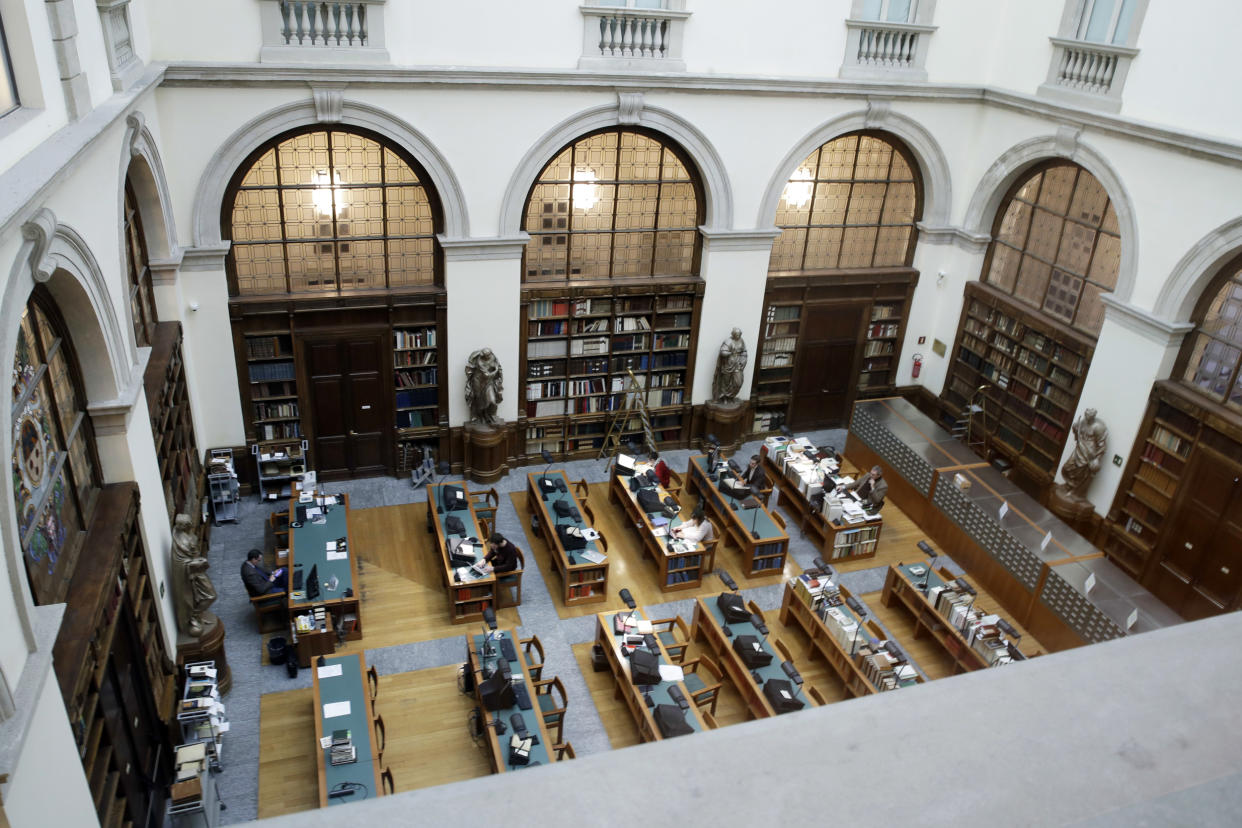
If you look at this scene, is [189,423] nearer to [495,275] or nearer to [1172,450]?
[495,275]

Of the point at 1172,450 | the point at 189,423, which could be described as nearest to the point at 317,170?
the point at 189,423

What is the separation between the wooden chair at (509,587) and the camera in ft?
31.4

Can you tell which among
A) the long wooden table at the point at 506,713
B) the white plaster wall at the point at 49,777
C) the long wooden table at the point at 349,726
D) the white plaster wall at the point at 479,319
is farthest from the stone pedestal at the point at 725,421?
the white plaster wall at the point at 49,777

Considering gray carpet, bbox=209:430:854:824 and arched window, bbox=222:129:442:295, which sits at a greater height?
arched window, bbox=222:129:442:295

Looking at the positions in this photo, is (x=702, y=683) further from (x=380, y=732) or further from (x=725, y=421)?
(x=725, y=421)

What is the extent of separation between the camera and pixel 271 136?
32.6 feet

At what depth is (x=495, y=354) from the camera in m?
11.6

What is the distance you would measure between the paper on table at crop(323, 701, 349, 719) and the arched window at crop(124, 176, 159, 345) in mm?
3778

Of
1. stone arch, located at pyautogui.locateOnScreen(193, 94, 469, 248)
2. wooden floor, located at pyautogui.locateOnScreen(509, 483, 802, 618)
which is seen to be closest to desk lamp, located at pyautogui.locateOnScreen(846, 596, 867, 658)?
wooden floor, located at pyautogui.locateOnScreen(509, 483, 802, 618)

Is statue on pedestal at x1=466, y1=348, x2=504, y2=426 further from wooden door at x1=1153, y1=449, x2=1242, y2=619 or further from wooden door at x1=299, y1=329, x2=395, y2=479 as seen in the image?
wooden door at x1=1153, y1=449, x2=1242, y2=619

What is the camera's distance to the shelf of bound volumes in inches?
331

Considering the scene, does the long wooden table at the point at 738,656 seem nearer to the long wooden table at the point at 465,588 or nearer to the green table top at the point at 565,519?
the green table top at the point at 565,519

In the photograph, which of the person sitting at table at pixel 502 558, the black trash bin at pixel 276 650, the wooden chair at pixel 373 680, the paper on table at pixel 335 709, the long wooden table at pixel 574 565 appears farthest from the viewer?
the long wooden table at pixel 574 565

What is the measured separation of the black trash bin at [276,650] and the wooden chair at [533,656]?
2.27 meters
